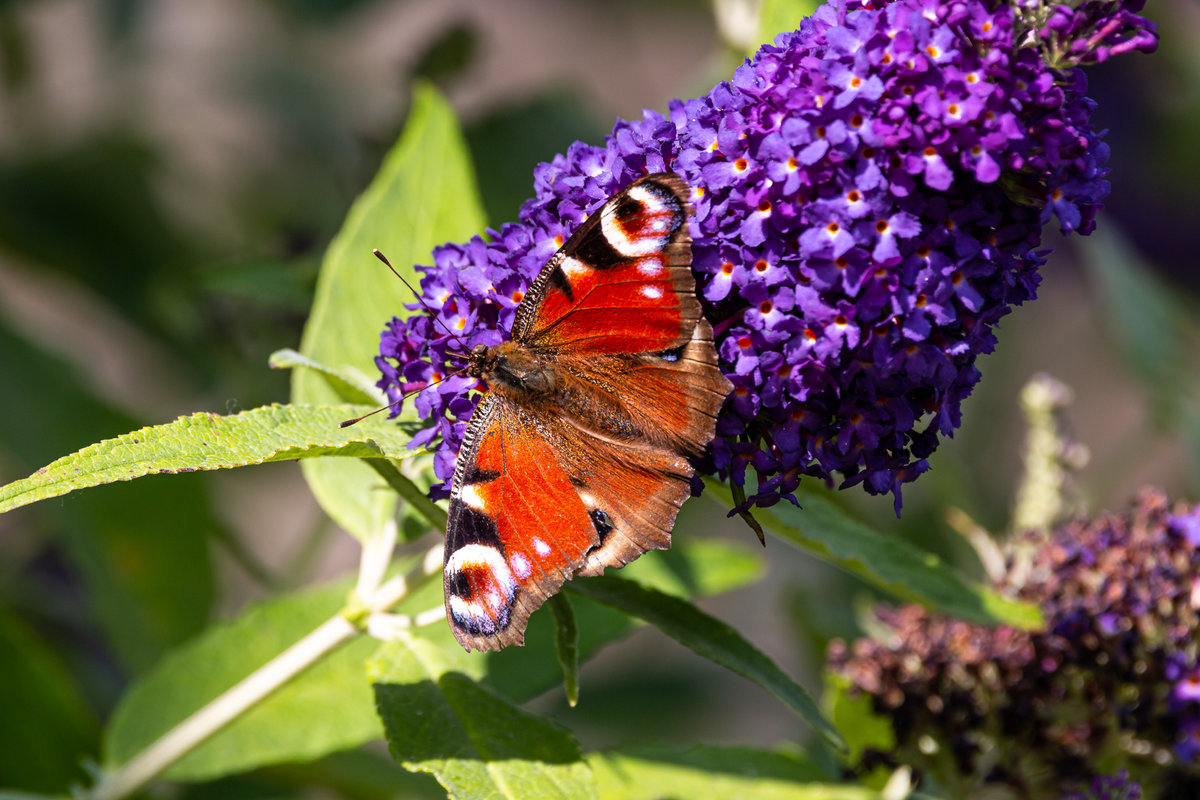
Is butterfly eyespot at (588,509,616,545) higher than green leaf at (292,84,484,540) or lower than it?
lower

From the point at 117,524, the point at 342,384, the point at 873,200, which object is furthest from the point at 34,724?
the point at 873,200

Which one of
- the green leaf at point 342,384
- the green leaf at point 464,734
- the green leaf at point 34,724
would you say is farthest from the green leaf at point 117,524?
the green leaf at point 464,734

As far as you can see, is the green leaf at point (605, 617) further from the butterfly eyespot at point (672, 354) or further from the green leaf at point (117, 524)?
the green leaf at point (117, 524)

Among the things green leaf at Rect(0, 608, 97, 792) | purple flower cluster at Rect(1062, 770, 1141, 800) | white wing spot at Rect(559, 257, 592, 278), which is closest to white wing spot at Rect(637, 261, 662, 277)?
white wing spot at Rect(559, 257, 592, 278)

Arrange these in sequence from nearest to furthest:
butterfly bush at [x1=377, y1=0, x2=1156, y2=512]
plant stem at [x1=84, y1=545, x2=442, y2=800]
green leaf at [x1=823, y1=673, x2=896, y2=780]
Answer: butterfly bush at [x1=377, y1=0, x2=1156, y2=512]
plant stem at [x1=84, y1=545, x2=442, y2=800]
green leaf at [x1=823, y1=673, x2=896, y2=780]

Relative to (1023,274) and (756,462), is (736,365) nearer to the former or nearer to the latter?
(756,462)

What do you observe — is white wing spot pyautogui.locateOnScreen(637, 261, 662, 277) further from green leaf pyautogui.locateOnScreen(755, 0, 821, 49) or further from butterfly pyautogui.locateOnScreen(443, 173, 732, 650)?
green leaf pyautogui.locateOnScreen(755, 0, 821, 49)

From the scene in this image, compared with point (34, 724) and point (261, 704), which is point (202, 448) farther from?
point (34, 724)

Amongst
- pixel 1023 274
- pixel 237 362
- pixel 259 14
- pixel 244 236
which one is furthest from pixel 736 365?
pixel 259 14
